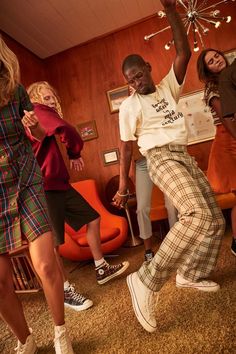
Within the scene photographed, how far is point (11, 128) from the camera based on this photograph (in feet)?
4.23

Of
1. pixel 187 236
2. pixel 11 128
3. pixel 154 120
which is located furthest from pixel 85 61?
pixel 187 236

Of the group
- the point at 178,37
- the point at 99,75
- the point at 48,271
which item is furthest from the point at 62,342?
the point at 99,75

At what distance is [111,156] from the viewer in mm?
3971

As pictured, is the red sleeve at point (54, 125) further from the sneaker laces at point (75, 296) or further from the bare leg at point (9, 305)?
the sneaker laces at point (75, 296)

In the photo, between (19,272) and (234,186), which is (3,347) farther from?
(234,186)

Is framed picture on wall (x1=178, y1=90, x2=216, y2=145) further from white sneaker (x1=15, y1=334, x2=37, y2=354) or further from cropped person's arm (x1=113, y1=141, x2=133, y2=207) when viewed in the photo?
white sneaker (x1=15, y1=334, x2=37, y2=354)

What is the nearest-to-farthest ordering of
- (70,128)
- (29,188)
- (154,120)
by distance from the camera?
(29,188)
(154,120)
(70,128)

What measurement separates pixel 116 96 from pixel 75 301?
282cm

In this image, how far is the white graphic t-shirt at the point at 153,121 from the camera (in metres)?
1.65

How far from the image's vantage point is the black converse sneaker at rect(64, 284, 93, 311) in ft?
6.07

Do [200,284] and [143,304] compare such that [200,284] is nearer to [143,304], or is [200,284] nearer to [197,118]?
[143,304]

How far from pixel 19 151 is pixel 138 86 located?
841 millimetres

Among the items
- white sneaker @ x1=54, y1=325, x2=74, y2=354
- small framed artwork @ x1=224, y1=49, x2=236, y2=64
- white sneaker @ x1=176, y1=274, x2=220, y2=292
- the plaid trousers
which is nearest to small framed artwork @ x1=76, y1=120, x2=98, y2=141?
small framed artwork @ x1=224, y1=49, x2=236, y2=64

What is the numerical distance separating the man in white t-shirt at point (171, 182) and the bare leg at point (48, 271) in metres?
0.38
